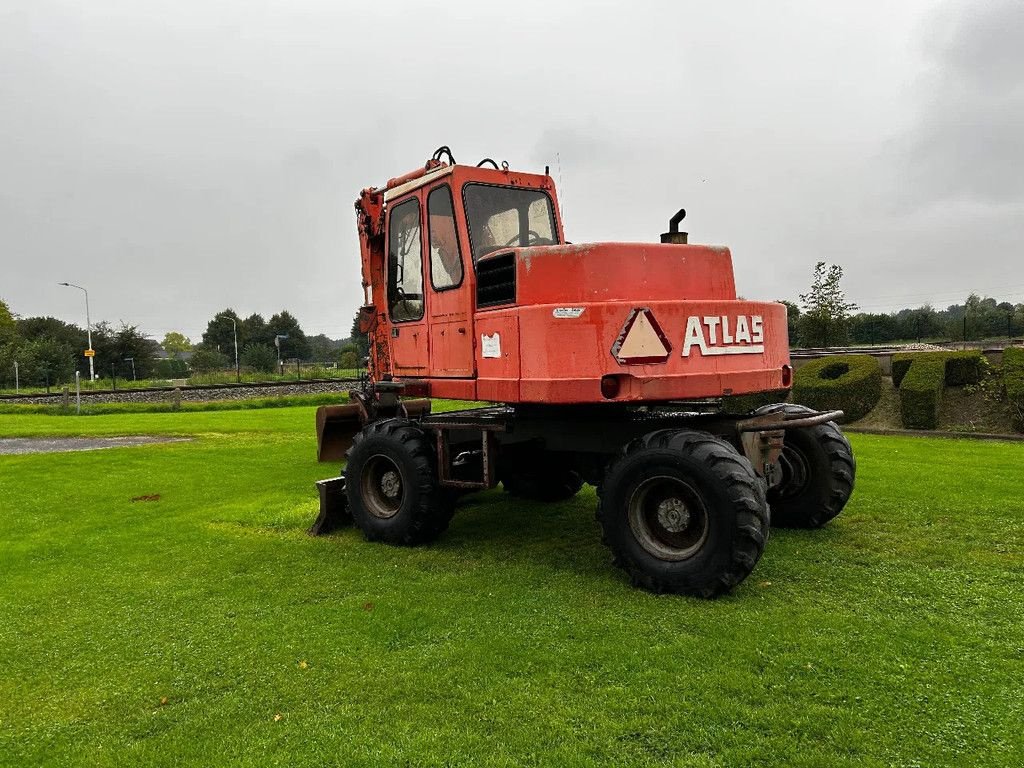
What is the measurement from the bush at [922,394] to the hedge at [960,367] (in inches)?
7.2

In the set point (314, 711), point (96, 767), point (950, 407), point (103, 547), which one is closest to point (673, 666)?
point (314, 711)

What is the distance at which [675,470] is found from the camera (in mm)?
5676

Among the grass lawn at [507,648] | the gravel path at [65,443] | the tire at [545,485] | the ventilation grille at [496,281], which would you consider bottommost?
the grass lawn at [507,648]

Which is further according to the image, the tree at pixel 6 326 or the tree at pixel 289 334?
the tree at pixel 289 334

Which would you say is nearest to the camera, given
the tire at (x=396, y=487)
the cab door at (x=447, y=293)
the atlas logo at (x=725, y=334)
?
the atlas logo at (x=725, y=334)

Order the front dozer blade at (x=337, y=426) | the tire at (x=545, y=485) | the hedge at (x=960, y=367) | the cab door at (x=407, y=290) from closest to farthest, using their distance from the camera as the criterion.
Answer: the cab door at (x=407, y=290)
the tire at (x=545, y=485)
the front dozer blade at (x=337, y=426)
the hedge at (x=960, y=367)

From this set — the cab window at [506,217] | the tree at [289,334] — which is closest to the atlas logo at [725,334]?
the cab window at [506,217]

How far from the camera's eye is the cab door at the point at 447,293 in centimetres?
706

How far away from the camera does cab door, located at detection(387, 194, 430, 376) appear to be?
7717mm

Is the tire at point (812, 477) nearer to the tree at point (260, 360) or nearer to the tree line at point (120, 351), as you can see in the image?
the tree line at point (120, 351)

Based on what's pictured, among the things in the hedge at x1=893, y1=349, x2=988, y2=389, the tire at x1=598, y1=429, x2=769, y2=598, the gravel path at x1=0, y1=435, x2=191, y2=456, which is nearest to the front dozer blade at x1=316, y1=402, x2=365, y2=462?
the tire at x1=598, y1=429, x2=769, y2=598

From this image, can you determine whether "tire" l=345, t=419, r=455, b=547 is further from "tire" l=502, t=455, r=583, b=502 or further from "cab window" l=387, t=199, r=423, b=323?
"tire" l=502, t=455, r=583, b=502

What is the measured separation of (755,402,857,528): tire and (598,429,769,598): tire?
1711 millimetres

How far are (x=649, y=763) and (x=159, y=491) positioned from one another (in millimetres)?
9474
